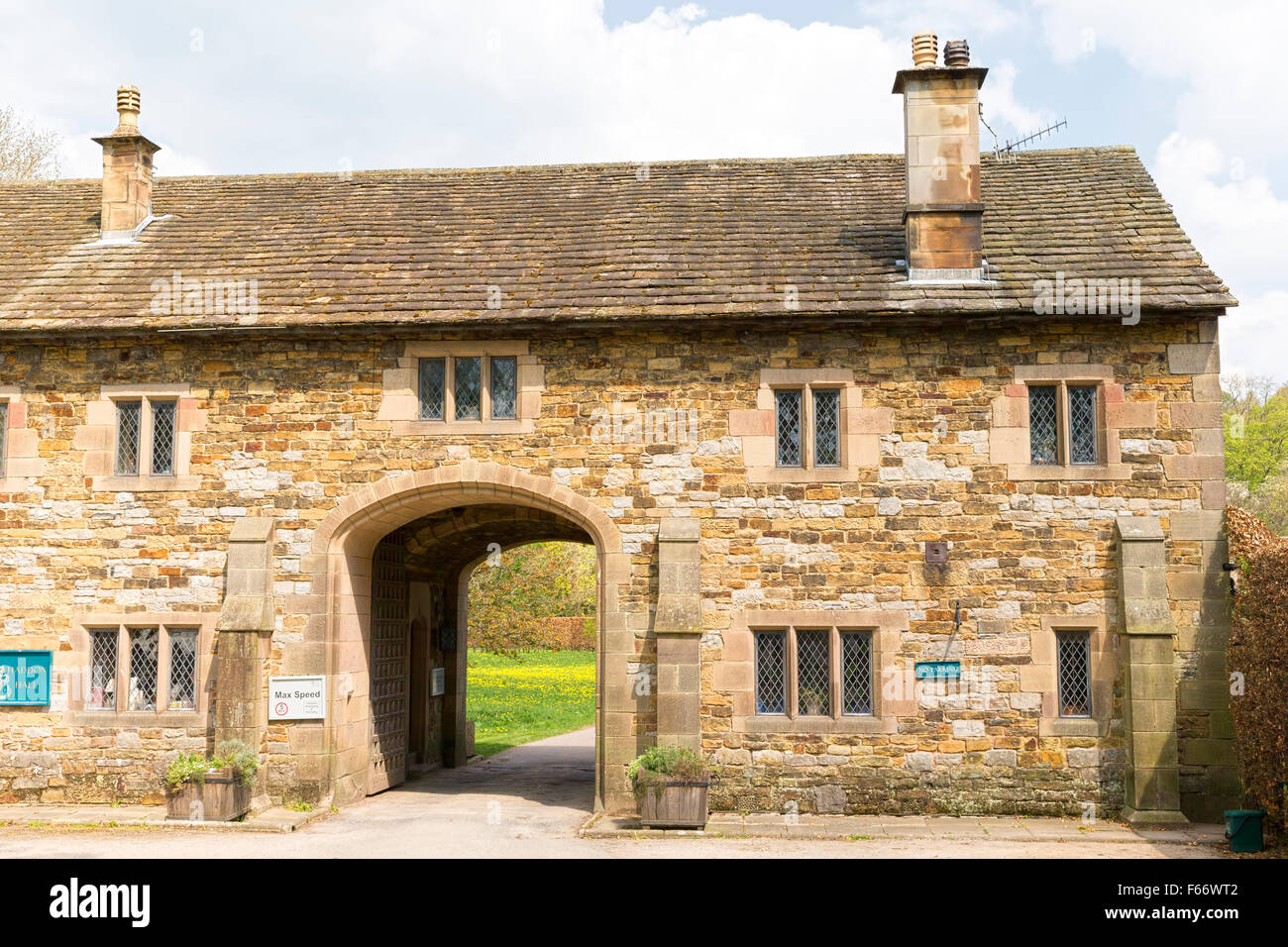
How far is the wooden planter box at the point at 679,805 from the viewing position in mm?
10867

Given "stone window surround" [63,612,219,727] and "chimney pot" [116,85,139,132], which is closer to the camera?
"stone window surround" [63,612,219,727]

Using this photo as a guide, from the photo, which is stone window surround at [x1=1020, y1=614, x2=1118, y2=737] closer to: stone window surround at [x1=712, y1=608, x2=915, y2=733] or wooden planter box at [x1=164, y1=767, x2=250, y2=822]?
stone window surround at [x1=712, y1=608, x2=915, y2=733]

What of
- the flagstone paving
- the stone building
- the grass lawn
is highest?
the stone building

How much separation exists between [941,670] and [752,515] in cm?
263

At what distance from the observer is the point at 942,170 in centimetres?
1280

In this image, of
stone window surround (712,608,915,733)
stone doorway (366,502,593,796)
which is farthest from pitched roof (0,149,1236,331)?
stone window surround (712,608,915,733)

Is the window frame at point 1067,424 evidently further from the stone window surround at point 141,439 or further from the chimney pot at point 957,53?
the stone window surround at point 141,439

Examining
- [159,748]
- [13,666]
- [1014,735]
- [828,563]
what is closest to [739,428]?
[828,563]

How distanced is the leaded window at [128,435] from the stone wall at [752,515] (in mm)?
357

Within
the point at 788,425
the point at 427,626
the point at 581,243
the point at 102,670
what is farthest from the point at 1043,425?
Result: the point at 102,670

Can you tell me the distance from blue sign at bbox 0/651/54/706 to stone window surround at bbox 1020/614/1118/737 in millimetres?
10997

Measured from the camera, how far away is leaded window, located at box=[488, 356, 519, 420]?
12.6 meters

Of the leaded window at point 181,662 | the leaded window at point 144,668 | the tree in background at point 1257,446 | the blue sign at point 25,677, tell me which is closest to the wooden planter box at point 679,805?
the leaded window at point 181,662

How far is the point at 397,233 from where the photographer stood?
47.0 ft
